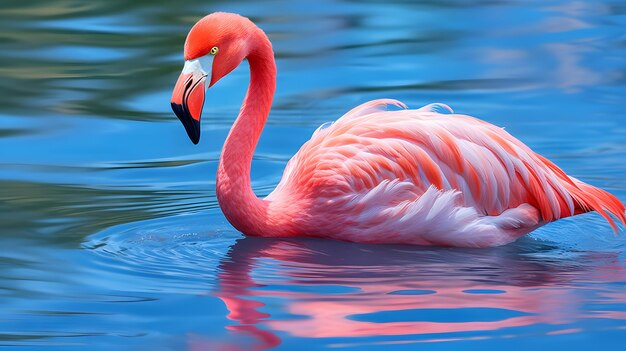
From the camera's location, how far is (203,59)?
18.1 feet

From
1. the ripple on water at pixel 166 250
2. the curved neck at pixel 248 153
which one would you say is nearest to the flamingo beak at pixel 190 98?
the curved neck at pixel 248 153

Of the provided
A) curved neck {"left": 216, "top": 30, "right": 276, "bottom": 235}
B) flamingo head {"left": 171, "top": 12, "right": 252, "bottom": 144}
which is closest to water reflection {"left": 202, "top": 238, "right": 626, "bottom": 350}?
curved neck {"left": 216, "top": 30, "right": 276, "bottom": 235}

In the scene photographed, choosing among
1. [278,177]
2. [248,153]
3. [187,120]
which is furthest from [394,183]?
[278,177]

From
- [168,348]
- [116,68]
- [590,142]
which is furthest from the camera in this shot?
[116,68]

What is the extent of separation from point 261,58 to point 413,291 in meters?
1.49

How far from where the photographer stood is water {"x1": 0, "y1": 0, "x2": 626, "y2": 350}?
15.0ft

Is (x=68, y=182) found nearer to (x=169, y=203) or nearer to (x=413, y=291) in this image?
(x=169, y=203)

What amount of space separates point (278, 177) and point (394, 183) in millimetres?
1568

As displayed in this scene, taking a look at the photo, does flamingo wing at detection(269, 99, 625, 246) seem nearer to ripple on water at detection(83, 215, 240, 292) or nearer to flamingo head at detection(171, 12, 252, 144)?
ripple on water at detection(83, 215, 240, 292)

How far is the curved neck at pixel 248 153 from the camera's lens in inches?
225

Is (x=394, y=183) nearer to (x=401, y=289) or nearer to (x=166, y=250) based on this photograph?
(x=401, y=289)

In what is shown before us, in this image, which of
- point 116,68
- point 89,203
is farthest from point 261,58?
point 116,68

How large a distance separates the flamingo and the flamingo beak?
0.04m

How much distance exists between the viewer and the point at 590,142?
24.6 ft
